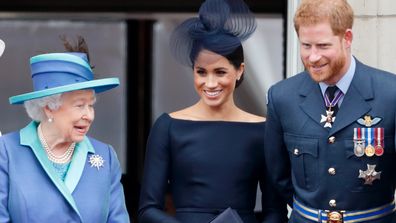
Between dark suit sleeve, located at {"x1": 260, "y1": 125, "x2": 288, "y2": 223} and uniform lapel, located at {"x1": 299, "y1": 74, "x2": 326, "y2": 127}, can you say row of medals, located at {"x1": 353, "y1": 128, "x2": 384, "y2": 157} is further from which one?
dark suit sleeve, located at {"x1": 260, "y1": 125, "x2": 288, "y2": 223}

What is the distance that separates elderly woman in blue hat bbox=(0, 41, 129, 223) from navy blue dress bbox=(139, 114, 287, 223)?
38 cm

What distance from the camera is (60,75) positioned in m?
4.55

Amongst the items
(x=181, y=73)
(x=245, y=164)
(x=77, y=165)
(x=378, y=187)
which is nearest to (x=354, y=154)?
(x=378, y=187)

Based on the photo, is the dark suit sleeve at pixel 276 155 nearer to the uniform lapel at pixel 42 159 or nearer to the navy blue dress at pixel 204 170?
the navy blue dress at pixel 204 170

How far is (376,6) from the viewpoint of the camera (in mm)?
5609

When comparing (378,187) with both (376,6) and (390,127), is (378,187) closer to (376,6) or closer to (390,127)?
(390,127)

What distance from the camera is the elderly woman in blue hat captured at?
4.45m

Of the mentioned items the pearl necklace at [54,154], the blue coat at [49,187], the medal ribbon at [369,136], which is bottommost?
the blue coat at [49,187]

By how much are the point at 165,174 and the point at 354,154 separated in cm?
86

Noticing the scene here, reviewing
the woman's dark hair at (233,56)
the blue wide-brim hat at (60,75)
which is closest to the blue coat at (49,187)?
the blue wide-brim hat at (60,75)

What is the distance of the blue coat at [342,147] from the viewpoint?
4.57 metres

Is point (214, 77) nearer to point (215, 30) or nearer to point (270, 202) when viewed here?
point (215, 30)

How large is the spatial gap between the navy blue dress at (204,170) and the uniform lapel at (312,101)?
374 millimetres

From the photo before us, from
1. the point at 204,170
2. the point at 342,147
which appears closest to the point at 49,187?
the point at 204,170
